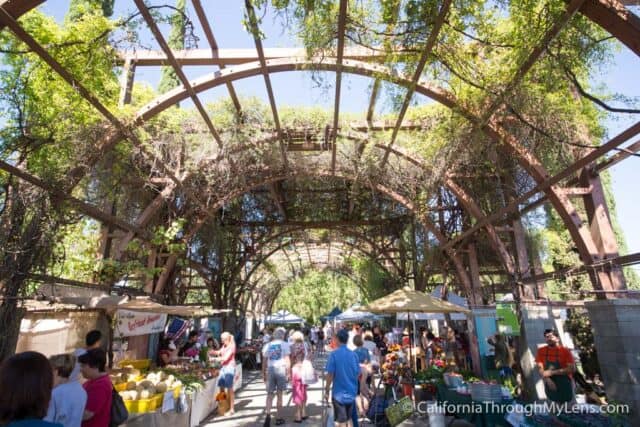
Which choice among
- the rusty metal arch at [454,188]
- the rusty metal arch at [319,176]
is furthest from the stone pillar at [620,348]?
the rusty metal arch at [319,176]

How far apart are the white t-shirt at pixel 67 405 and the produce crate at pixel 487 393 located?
4.17m

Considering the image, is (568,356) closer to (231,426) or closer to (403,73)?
(403,73)

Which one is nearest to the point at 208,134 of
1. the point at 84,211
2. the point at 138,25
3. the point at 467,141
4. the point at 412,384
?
the point at 84,211

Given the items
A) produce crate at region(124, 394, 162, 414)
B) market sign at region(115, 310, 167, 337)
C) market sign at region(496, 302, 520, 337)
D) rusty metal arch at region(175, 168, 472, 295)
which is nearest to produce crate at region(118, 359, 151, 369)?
market sign at region(115, 310, 167, 337)

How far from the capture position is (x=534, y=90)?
461 centimetres

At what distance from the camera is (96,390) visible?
8.88ft

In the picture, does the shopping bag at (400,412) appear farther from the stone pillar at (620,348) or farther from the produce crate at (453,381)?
the stone pillar at (620,348)

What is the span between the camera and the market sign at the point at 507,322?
6.64 m

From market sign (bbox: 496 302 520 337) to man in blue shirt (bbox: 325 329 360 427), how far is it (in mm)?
3798

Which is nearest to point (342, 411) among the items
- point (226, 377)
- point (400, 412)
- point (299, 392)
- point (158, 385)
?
point (400, 412)

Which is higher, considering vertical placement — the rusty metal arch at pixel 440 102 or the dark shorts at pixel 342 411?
the rusty metal arch at pixel 440 102

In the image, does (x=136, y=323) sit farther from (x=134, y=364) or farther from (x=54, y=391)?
(x=54, y=391)

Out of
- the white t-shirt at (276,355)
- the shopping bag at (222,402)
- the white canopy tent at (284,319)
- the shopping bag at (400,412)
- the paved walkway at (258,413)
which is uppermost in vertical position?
the white canopy tent at (284,319)

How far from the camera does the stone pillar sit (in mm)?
4473
